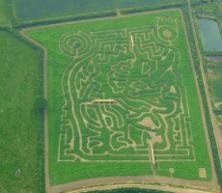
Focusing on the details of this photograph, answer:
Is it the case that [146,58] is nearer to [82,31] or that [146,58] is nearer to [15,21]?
[82,31]

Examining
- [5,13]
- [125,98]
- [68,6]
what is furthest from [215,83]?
[5,13]

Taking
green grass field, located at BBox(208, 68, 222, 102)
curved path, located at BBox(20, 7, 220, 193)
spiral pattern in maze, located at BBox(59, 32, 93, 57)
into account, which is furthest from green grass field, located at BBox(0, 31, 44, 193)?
green grass field, located at BBox(208, 68, 222, 102)

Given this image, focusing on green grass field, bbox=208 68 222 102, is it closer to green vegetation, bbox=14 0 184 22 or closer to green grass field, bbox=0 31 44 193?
green vegetation, bbox=14 0 184 22

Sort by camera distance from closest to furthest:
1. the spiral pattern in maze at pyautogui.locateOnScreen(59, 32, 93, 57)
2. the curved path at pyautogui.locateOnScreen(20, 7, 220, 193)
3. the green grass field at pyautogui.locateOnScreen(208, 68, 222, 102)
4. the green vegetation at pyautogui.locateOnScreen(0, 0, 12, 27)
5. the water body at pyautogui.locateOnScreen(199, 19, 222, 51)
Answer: the curved path at pyautogui.locateOnScreen(20, 7, 220, 193) → the green grass field at pyautogui.locateOnScreen(208, 68, 222, 102) → the spiral pattern in maze at pyautogui.locateOnScreen(59, 32, 93, 57) → the water body at pyautogui.locateOnScreen(199, 19, 222, 51) → the green vegetation at pyautogui.locateOnScreen(0, 0, 12, 27)

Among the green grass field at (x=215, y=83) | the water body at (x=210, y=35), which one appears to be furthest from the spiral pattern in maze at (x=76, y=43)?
the green grass field at (x=215, y=83)

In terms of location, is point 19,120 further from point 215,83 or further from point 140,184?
point 215,83

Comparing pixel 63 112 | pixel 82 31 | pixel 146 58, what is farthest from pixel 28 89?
pixel 146 58
